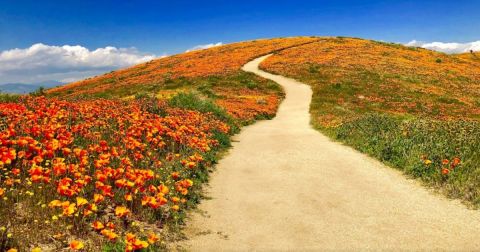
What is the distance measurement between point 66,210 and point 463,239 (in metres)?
6.90

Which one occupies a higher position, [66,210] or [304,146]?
[66,210]

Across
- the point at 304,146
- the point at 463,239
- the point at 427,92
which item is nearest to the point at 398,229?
the point at 463,239

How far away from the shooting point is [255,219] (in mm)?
8547

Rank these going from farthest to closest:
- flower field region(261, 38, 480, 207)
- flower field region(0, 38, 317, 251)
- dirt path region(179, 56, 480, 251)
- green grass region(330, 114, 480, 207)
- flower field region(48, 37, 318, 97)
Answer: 1. flower field region(48, 37, 318, 97)
2. flower field region(261, 38, 480, 207)
3. green grass region(330, 114, 480, 207)
4. dirt path region(179, 56, 480, 251)
5. flower field region(0, 38, 317, 251)

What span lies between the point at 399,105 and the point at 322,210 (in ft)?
96.9

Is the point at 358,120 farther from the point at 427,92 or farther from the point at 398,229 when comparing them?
the point at 427,92

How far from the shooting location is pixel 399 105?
3575 cm

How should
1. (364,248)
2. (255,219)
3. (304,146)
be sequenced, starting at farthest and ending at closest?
(304,146) → (255,219) → (364,248)

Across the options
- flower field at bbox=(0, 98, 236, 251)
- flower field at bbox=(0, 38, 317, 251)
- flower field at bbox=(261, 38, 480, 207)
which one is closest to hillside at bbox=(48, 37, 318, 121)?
flower field at bbox=(261, 38, 480, 207)

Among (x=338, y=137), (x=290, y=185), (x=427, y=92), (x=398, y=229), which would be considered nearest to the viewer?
(x=398, y=229)

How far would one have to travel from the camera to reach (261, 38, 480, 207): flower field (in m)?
11.5

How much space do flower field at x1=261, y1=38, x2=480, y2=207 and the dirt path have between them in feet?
2.74

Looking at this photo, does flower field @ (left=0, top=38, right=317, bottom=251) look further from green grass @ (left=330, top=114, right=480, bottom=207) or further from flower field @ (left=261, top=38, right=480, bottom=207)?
flower field @ (left=261, top=38, right=480, bottom=207)

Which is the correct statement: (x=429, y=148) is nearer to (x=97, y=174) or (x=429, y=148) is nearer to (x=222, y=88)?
(x=97, y=174)
